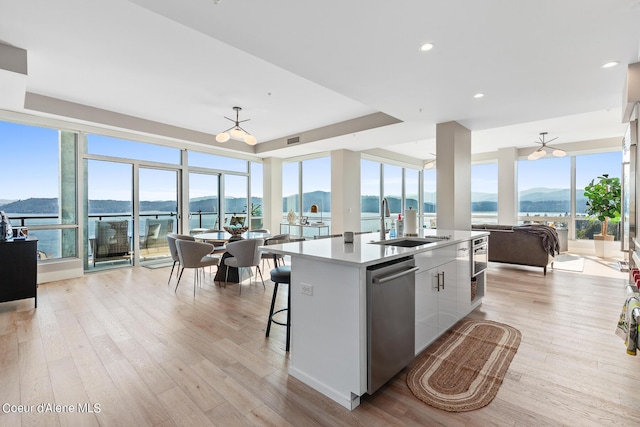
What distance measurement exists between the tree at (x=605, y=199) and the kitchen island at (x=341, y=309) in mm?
7060

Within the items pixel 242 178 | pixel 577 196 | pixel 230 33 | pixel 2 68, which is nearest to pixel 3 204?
pixel 2 68

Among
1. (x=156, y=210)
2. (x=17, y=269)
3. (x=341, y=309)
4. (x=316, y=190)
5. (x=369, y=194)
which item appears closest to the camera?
(x=341, y=309)

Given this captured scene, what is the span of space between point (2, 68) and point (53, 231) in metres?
3.02

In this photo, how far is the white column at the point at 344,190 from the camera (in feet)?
25.2

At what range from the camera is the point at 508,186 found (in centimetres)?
859

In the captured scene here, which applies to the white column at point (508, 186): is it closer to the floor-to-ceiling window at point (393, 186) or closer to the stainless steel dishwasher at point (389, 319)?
the floor-to-ceiling window at point (393, 186)

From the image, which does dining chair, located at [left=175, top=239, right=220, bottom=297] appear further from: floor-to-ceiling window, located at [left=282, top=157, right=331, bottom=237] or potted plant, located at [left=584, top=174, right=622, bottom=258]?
potted plant, located at [left=584, top=174, right=622, bottom=258]

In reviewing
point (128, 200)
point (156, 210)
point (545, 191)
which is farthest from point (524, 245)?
point (128, 200)

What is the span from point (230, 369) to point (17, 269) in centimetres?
328

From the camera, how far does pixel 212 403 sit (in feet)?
6.21

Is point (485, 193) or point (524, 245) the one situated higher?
point (485, 193)

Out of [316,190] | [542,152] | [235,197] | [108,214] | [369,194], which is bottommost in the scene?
[108,214]

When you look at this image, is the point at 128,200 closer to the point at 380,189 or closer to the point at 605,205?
the point at 380,189

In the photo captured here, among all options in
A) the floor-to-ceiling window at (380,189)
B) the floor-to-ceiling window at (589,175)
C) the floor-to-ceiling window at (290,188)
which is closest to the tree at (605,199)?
the floor-to-ceiling window at (589,175)
